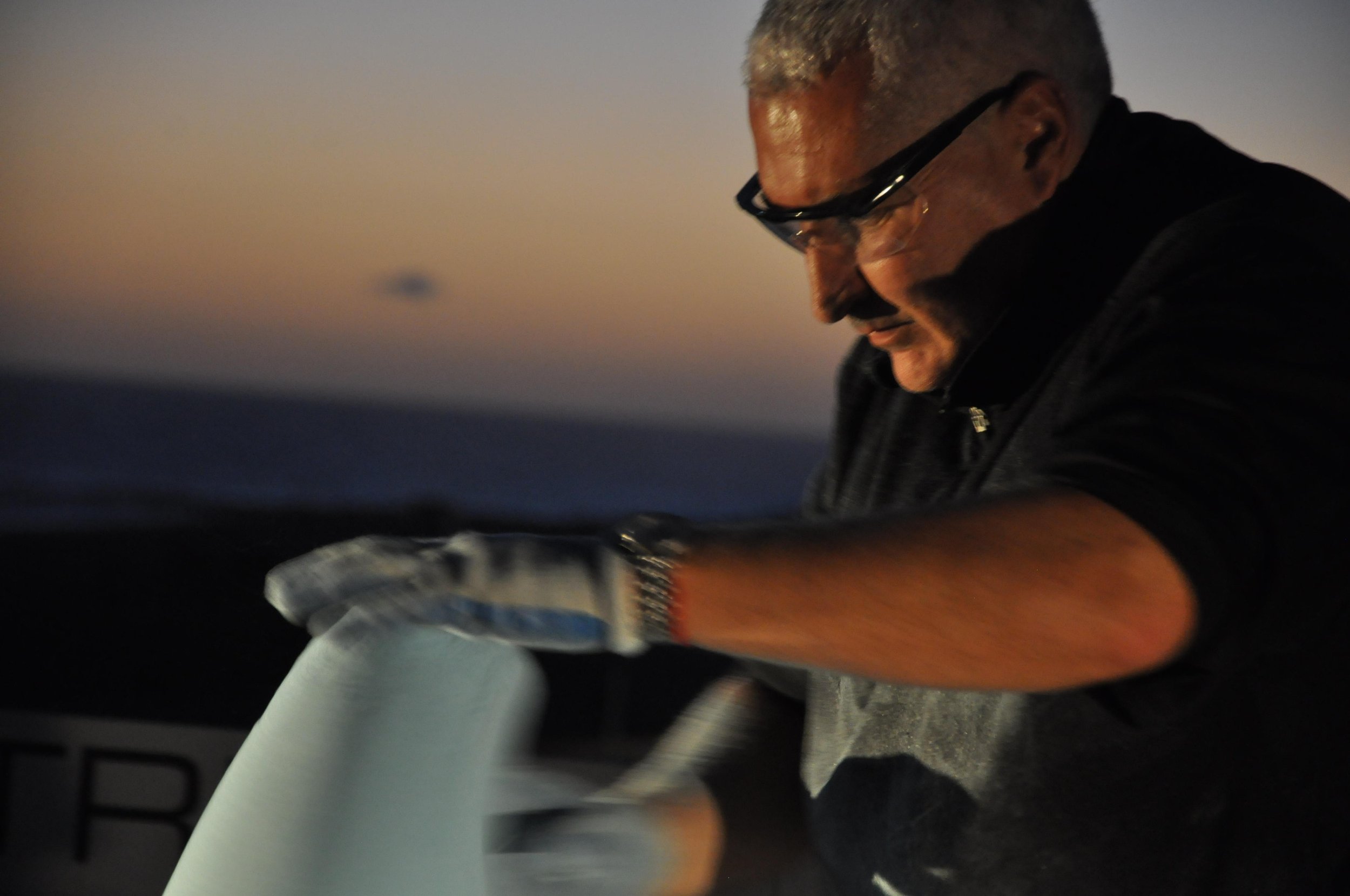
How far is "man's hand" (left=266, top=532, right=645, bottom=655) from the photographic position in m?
0.69

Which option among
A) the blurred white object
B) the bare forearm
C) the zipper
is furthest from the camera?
the zipper

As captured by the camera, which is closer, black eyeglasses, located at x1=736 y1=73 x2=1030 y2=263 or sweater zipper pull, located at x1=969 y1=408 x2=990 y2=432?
black eyeglasses, located at x1=736 y1=73 x2=1030 y2=263

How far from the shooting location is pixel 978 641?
0.64 m

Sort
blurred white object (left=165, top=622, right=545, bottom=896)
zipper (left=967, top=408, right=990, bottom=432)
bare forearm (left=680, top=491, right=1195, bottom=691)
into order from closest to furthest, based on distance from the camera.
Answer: bare forearm (left=680, top=491, right=1195, bottom=691)
blurred white object (left=165, top=622, right=545, bottom=896)
zipper (left=967, top=408, right=990, bottom=432)

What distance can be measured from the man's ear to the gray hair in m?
0.02

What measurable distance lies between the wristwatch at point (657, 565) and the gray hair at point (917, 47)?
33 centimetres

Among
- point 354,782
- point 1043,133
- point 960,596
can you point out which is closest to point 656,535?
point 960,596

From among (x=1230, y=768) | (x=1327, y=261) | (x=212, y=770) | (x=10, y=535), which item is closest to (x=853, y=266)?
(x=1327, y=261)

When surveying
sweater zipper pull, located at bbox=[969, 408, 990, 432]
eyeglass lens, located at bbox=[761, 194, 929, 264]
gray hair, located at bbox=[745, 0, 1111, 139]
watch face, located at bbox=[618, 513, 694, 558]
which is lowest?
watch face, located at bbox=[618, 513, 694, 558]

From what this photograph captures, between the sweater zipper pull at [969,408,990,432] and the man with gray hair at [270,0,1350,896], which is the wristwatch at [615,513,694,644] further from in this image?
the sweater zipper pull at [969,408,990,432]

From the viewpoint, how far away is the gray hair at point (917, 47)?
0.81 meters

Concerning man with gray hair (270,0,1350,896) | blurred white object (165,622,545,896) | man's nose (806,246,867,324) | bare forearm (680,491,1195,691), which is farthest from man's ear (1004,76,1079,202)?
blurred white object (165,622,545,896)

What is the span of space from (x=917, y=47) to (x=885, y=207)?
0.11 metres

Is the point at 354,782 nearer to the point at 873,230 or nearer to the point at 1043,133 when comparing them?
the point at 873,230
